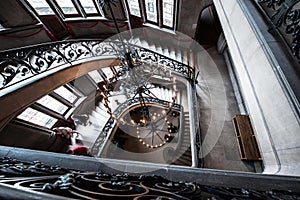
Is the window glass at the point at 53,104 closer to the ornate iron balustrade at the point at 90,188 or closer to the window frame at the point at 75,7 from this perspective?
the window frame at the point at 75,7

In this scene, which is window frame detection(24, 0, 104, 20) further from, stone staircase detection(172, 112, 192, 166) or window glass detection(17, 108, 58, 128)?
stone staircase detection(172, 112, 192, 166)

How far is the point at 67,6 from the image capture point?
6883mm

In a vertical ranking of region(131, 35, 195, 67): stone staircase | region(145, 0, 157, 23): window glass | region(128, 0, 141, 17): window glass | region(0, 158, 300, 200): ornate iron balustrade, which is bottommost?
region(0, 158, 300, 200): ornate iron balustrade

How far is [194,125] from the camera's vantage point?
3.57 metres

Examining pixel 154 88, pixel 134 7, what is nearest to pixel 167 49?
pixel 154 88

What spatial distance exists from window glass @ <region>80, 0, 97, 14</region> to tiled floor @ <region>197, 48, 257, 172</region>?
6.01m

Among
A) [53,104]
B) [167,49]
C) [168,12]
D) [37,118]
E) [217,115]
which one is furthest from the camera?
[167,49]

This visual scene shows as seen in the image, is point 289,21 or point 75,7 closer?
point 289,21

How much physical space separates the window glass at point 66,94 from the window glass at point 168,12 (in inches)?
243

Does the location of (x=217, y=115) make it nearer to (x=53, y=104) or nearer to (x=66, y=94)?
(x=53, y=104)

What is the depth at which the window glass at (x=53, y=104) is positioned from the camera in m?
6.31

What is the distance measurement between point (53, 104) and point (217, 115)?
23.7 ft

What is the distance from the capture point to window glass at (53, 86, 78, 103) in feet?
23.7

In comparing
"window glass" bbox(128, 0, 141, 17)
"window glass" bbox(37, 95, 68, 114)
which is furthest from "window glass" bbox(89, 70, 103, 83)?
"window glass" bbox(128, 0, 141, 17)
